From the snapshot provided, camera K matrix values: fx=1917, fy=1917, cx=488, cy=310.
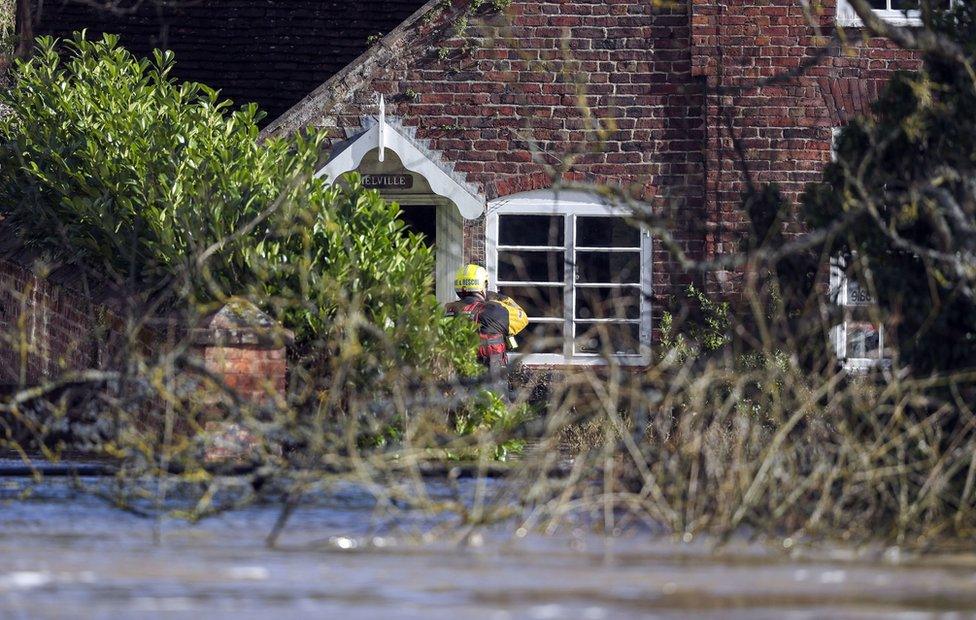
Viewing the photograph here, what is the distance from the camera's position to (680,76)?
18.6m

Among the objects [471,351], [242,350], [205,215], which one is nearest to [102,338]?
[242,350]

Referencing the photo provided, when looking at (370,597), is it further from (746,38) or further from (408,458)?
(746,38)

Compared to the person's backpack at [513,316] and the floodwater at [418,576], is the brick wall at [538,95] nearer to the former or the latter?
the person's backpack at [513,316]

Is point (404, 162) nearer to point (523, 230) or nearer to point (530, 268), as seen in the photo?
point (523, 230)

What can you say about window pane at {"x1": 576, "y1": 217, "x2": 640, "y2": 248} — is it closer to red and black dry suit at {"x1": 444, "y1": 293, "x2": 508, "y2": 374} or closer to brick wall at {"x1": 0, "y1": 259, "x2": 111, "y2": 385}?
red and black dry suit at {"x1": 444, "y1": 293, "x2": 508, "y2": 374}

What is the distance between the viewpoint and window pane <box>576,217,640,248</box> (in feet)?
61.6

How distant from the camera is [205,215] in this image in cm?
1392

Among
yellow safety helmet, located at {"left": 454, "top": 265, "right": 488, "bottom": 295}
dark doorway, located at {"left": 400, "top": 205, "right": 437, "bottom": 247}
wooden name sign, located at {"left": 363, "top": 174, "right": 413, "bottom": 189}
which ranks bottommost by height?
yellow safety helmet, located at {"left": 454, "top": 265, "right": 488, "bottom": 295}

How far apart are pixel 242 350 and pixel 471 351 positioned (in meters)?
1.71

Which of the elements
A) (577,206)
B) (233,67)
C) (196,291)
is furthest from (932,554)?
(233,67)

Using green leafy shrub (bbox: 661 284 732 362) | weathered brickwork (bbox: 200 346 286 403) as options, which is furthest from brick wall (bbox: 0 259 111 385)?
green leafy shrub (bbox: 661 284 732 362)

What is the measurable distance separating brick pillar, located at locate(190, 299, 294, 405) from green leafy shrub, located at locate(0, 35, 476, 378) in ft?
0.65

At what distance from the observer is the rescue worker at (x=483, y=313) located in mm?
15680

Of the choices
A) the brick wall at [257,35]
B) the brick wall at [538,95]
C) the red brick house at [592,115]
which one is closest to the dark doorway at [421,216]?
the red brick house at [592,115]
